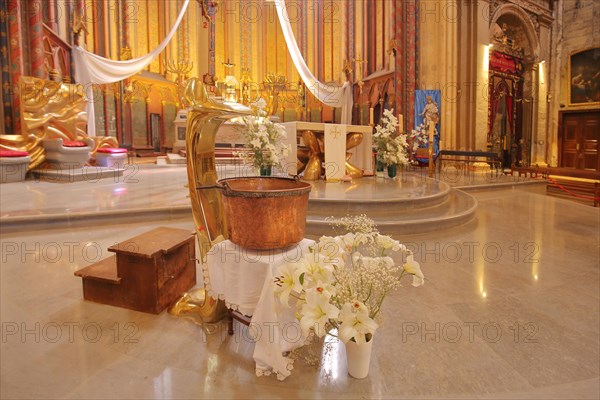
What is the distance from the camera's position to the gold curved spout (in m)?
1.78

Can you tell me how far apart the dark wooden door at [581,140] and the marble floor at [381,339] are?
11.3 metres

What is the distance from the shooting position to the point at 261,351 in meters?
1.56

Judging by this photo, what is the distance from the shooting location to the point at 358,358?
1544 mm

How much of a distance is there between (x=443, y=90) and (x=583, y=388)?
9.72m

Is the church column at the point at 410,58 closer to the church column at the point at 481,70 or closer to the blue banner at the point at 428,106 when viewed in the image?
the blue banner at the point at 428,106

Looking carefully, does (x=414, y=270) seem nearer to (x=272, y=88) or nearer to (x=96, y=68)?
(x=96, y=68)

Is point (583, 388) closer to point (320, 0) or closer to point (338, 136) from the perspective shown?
point (338, 136)

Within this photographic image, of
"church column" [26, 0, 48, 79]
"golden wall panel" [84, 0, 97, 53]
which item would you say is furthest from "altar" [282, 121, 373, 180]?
"golden wall panel" [84, 0, 97, 53]

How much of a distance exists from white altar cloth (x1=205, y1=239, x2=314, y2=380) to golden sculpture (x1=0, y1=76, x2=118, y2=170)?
665cm

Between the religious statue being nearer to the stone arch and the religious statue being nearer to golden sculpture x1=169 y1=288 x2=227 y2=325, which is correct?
the stone arch

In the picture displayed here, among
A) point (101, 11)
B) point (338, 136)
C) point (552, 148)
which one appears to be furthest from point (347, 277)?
point (552, 148)

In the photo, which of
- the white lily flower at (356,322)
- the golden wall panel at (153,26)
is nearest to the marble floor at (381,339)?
the white lily flower at (356,322)

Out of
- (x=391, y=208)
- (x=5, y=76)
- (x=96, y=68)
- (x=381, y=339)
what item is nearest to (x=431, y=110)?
(x=391, y=208)

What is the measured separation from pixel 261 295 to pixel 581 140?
1478 cm
